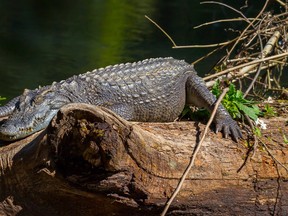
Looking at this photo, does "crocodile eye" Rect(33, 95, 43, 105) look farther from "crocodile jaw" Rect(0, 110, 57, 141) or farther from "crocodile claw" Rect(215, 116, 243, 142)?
"crocodile claw" Rect(215, 116, 243, 142)

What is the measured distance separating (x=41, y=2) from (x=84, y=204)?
20562 mm

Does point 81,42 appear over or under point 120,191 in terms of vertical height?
under

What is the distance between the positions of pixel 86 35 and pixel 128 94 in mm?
12497

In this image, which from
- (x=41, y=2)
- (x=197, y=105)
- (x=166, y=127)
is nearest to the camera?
(x=166, y=127)

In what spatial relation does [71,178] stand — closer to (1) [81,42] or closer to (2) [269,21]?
(2) [269,21]

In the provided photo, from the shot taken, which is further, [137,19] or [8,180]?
[137,19]

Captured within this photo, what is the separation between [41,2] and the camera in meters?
23.6

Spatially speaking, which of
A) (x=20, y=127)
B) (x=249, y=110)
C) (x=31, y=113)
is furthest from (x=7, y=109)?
(x=249, y=110)

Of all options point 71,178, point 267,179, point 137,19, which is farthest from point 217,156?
point 137,19

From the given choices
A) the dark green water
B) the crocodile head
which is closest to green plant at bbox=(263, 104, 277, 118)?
the crocodile head

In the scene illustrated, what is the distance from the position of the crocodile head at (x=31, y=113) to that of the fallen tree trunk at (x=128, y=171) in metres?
0.09

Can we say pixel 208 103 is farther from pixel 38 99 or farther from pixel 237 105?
pixel 38 99

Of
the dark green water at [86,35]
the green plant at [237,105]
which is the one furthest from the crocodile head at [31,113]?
the dark green water at [86,35]

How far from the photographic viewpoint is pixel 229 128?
167 inches
